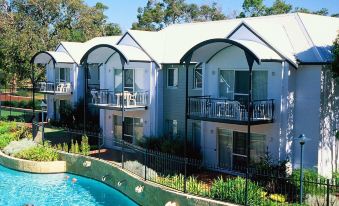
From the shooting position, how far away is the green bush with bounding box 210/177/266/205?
16.5 meters

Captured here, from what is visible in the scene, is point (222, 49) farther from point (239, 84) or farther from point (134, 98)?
point (134, 98)

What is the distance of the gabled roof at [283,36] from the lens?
2062 centimetres

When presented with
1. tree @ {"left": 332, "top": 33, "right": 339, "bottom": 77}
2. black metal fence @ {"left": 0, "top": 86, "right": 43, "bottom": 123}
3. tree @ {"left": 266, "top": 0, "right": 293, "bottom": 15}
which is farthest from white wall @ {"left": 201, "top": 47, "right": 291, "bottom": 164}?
tree @ {"left": 266, "top": 0, "right": 293, "bottom": 15}

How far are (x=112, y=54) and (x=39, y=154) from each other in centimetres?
772

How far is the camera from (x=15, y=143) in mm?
29062

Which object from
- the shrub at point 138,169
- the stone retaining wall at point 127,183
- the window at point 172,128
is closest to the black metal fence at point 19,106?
the stone retaining wall at point 127,183

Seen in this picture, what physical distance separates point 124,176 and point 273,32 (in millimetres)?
9976

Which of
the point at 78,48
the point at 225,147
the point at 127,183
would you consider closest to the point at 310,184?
the point at 225,147

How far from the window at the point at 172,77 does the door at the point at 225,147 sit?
500 cm

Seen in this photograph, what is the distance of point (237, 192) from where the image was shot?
16797 mm

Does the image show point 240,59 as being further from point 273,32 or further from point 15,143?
point 15,143

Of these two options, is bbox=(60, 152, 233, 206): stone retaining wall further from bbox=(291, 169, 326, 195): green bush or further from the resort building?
bbox=(291, 169, 326, 195): green bush

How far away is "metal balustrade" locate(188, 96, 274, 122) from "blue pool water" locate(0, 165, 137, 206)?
18.3ft

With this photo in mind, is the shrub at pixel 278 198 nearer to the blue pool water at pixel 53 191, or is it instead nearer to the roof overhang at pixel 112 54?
the blue pool water at pixel 53 191
